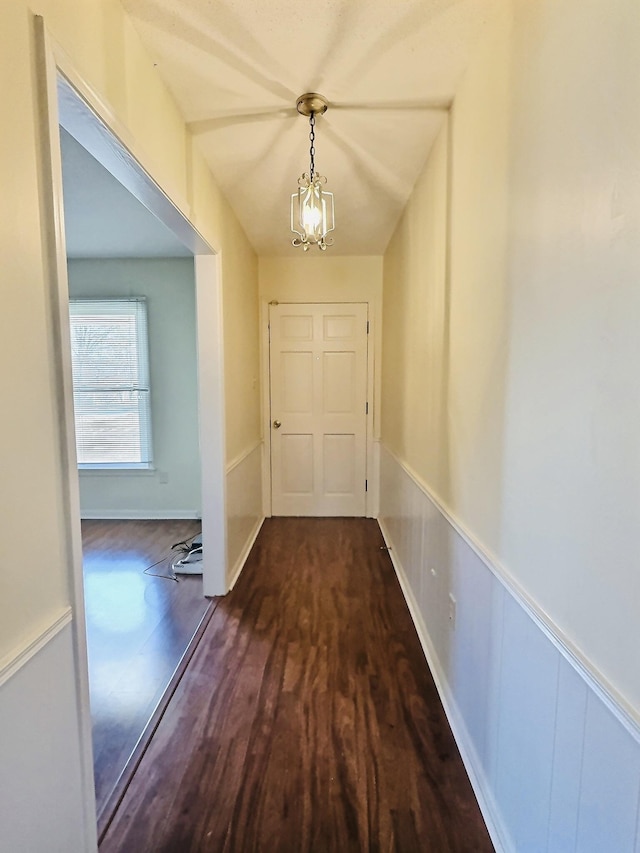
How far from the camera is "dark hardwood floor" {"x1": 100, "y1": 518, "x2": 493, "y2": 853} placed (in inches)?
51.1

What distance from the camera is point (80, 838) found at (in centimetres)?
111

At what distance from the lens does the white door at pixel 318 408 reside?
4145 millimetres

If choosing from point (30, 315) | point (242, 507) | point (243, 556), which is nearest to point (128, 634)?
point (243, 556)

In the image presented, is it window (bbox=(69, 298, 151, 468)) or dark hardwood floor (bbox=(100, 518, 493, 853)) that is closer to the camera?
dark hardwood floor (bbox=(100, 518, 493, 853))

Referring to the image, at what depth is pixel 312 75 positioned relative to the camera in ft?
5.41

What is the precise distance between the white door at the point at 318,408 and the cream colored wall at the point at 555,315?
243 centimetres

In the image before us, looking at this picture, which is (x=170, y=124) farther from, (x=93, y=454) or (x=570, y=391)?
(x=93, y=454)

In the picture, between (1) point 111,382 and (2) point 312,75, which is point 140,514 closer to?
(1) point 111,382

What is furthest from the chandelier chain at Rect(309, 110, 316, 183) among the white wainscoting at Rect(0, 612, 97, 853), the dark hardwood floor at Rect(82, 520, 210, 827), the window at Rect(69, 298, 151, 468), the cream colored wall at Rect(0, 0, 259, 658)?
the window at Rect(69, 298, 151, 468)

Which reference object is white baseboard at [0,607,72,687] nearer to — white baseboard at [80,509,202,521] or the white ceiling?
the white ceiling

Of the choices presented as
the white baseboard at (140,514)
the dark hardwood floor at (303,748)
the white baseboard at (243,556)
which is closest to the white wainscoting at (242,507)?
the white baseboard at (243,556)

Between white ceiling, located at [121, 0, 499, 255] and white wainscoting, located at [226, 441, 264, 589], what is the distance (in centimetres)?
183

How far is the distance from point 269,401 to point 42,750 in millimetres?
3384

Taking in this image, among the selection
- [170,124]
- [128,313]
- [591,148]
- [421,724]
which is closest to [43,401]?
[591,148]
